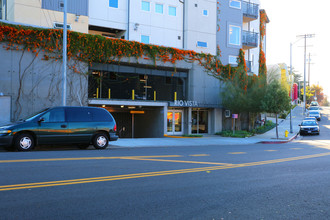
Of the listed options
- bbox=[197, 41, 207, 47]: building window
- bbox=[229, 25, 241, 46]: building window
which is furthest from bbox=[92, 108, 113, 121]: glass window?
bbox=[229, 25, 241, 46]: building window

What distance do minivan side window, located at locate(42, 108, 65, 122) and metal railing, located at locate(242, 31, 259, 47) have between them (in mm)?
24363

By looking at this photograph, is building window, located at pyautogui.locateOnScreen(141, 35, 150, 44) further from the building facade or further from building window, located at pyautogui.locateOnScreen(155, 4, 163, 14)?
building window, located at pyautogui.locateOnScreen(155, 4, 163, 14)

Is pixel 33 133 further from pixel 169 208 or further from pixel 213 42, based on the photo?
pixel 213 42

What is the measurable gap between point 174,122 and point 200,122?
2.98 metres

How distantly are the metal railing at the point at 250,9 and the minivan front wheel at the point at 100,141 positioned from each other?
24.2m

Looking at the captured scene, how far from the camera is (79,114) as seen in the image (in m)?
14.1

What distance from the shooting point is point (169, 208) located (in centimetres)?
533

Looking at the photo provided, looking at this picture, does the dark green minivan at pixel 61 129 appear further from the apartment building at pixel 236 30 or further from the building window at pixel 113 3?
the apartment building at pixel 236 30

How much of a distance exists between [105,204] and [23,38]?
17.4 meters

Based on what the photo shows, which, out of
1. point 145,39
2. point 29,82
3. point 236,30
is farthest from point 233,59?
point 29,82

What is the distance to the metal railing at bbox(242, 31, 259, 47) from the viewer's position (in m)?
33.4

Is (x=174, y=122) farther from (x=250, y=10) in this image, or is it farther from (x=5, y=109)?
(x=250, y=10)

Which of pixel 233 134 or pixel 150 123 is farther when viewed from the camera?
pixel 150 123

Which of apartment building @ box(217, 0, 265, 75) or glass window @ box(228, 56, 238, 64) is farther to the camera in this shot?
glass window @ box(228, 56, 238, 64)
